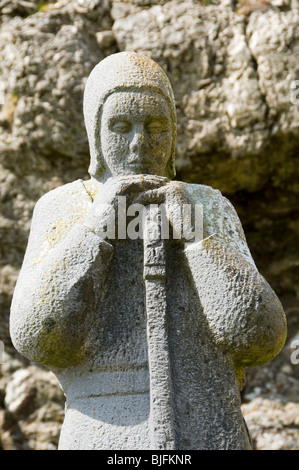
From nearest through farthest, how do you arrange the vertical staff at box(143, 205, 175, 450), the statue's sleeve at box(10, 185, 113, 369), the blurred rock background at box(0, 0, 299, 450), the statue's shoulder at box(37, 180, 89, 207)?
1. the vertical staff at box(143, 205, 175, 450)
2. the statue's sleeve at box(10, 185, 113, 369)
3. the statue's shoulder at box(37, 180, 89, 207)
4. the blurred rock background at box(0, 0, 299, 450)

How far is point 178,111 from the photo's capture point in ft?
19.6

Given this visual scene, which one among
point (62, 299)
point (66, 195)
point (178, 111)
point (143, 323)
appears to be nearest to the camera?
point (62, 299)

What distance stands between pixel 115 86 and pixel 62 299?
881 millimetres

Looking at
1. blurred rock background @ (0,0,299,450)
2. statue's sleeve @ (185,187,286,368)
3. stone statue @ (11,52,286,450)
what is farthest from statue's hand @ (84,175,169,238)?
blurred rock background @ (0,0,299,450)

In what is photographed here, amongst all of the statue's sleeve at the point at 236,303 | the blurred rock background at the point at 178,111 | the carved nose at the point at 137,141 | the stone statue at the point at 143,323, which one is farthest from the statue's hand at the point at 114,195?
the blurred rock background at the point at 178,111

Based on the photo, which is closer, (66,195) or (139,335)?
(139,335)

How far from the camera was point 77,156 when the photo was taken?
5.96 m

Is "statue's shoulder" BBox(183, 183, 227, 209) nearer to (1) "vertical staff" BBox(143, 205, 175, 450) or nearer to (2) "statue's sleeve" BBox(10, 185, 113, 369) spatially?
(1) "vertical staff" BBox(143, 205, 175, 450)

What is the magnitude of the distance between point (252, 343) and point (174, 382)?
0.31 metres

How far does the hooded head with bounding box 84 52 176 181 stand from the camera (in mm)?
3223

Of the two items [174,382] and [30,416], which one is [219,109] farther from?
[174,382]

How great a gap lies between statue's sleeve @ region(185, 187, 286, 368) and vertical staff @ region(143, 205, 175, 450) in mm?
139

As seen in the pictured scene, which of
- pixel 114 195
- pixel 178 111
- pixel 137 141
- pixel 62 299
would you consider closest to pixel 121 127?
pixel 137 141

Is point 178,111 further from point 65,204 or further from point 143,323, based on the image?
point 143,323
